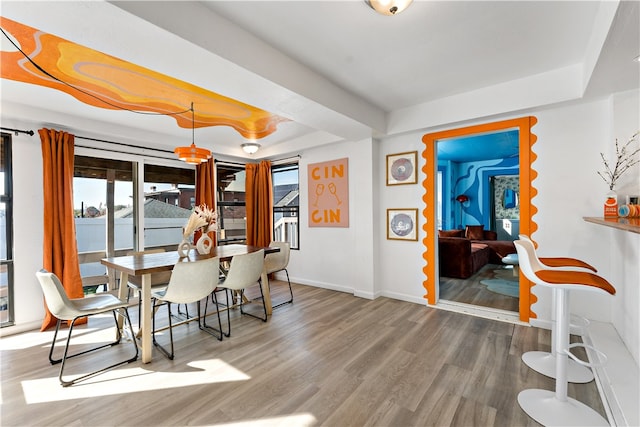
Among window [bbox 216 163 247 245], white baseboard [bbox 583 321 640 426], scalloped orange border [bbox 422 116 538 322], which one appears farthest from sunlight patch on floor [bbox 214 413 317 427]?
window [bbox 216 163 247 245]

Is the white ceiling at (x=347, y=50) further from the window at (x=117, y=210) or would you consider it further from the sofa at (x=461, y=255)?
the sofa at (x=461, y=255)

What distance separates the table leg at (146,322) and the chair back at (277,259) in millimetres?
1451

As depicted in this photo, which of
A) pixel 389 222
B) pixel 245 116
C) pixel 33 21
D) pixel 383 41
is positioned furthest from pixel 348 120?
pixel 33 21

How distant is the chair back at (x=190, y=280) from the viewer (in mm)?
2406

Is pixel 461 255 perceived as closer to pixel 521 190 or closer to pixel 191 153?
pixel 521 190

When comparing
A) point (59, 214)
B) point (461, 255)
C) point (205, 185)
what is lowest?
point (461, 255)

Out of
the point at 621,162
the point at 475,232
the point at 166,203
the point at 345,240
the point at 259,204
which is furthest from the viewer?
the point at 475,232

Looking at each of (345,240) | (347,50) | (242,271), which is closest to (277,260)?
(242,271)

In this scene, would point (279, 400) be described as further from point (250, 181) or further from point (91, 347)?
point (250, 181)

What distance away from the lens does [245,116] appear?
3506 mm

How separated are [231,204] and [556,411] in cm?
505

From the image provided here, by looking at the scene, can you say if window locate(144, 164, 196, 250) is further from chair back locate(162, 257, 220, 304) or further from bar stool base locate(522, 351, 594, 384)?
bar stool base locate(522, 351, 594, 384)

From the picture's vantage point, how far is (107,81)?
8.21 feet

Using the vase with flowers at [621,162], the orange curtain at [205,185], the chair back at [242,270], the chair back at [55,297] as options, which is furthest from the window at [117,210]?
the vase with flowers at [621,162]
